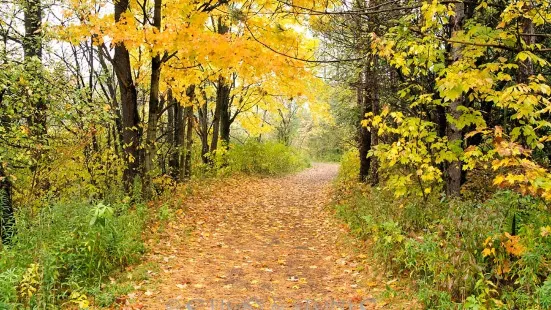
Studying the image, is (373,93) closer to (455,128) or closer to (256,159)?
(455,128)

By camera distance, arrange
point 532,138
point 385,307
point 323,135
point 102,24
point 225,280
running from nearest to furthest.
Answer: point 385,307, point 532,138, point 225,280, point 102,24, point 323,135

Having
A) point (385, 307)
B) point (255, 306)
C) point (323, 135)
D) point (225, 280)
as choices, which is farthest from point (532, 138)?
point (323, 135)

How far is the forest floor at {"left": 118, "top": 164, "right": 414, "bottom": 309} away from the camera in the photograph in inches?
207

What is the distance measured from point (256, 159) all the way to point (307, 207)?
9.09m

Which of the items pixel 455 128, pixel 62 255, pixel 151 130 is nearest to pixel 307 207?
pixel 151 130

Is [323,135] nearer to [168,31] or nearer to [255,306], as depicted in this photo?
[168,31]

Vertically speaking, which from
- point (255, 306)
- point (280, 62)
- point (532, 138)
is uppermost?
point (280, 62)

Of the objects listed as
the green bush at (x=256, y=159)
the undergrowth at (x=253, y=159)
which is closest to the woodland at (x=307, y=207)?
the undergrowth at (x=253, y=159)

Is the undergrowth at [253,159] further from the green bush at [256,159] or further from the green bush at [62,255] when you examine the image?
the green bush at [62,255]

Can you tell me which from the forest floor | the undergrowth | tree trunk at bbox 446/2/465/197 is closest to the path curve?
the forest floor

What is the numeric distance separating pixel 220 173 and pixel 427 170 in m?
11.3

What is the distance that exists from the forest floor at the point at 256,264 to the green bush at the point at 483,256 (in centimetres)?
46

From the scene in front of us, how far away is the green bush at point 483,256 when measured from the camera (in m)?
3.97

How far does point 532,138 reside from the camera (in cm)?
531
